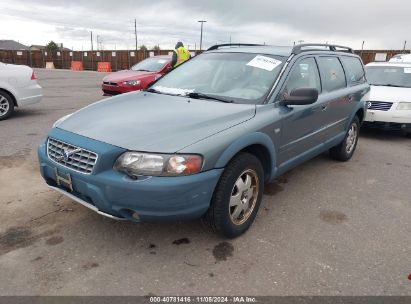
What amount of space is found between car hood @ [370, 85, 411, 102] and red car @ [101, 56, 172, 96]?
5.16 metres

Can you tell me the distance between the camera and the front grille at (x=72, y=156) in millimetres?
2594

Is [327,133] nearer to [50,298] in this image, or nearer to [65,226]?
[65,226]

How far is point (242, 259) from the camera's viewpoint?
281 cm

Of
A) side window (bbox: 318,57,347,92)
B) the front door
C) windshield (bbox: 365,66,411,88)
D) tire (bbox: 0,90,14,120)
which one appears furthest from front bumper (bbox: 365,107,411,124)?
tire (bbox: 0,90,14,120)

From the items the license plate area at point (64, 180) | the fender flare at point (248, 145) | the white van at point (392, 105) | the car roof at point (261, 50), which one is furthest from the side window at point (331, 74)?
the license plate area at point (64, 180)

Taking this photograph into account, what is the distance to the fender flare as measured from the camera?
2.68 meters

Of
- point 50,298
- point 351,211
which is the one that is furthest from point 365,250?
point 50,298

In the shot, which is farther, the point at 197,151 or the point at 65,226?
the point at 65,226

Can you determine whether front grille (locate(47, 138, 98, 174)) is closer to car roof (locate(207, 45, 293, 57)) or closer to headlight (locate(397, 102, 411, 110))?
car roof (locate(207, 45, 293, 57))

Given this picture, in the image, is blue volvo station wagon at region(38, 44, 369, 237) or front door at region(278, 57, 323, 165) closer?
blue volvo station wagon at region(38, 44, 369, 237)

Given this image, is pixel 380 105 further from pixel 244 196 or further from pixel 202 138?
pixel 202 138

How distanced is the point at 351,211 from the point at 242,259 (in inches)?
61.8

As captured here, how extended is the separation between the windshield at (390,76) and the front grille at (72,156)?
283 inches

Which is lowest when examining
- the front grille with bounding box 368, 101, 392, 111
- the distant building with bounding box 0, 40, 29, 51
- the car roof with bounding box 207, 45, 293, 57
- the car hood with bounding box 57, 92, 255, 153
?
the front grille with bounding box 368, 101, 392, 111
